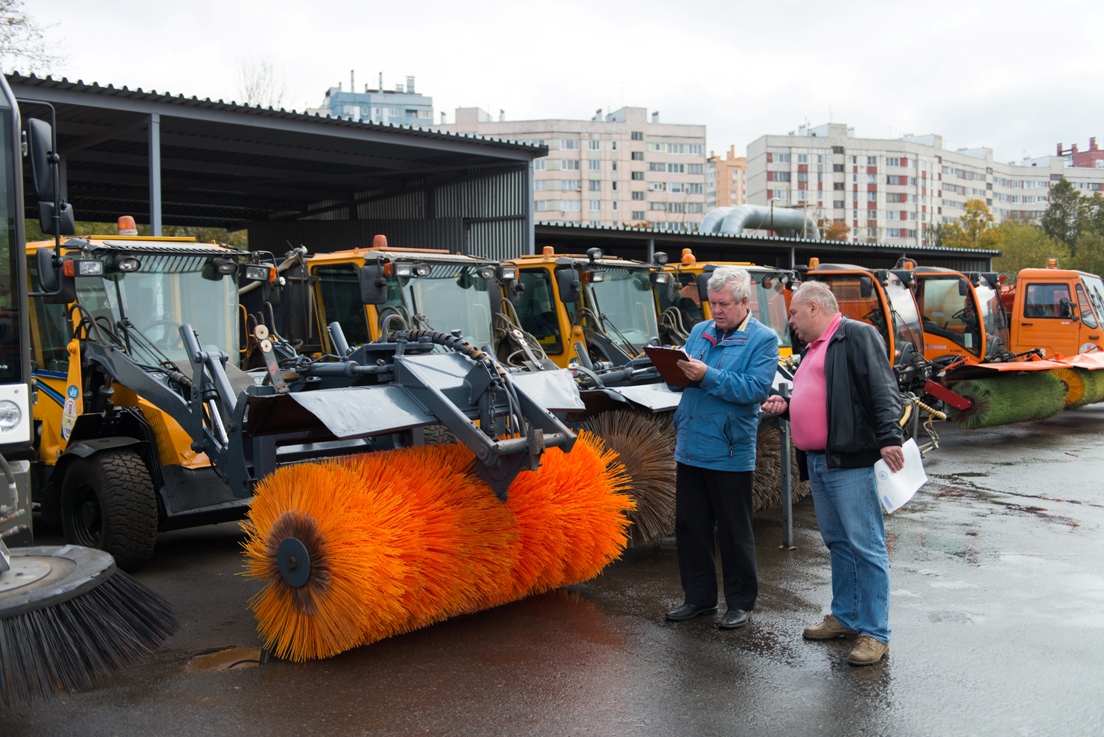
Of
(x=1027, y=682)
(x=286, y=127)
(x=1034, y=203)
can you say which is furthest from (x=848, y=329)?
(x=1034, y=203)

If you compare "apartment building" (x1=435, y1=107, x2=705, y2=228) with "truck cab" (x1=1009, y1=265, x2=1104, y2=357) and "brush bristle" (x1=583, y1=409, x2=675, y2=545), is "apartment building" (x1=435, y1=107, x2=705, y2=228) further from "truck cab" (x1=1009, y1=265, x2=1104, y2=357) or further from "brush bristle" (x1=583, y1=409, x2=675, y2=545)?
"brush bristle" (x1=583, y1=409, x2=675, y2=545)

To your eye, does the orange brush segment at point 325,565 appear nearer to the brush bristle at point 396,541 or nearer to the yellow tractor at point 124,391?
the brush bristle at point 396,541

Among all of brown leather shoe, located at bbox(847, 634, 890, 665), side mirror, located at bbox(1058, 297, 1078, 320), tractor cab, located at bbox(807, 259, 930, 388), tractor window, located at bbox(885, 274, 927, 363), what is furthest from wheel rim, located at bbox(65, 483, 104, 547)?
side mirror, located at bbox(1058, 297, 1078, 320)

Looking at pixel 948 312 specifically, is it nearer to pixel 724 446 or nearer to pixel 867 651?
pixel 724 446

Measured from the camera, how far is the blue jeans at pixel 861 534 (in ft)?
15.4

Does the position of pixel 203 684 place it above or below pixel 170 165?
below

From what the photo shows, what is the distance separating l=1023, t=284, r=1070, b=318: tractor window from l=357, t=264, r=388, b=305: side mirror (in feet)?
43.9

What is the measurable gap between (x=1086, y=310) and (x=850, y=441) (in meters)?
14.8

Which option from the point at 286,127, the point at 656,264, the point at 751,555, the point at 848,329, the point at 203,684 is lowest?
the point at 203,684

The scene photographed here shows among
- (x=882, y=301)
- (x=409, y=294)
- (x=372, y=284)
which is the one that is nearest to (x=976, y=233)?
(x=882, y=301)

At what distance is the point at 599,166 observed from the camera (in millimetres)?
109375

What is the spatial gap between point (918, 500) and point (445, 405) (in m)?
5.67

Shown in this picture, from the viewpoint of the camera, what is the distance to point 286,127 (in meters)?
15.2

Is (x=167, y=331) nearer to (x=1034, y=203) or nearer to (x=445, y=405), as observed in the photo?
(x=445, y=405)
